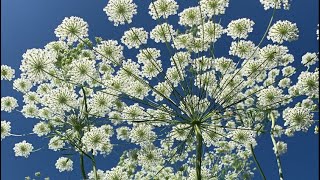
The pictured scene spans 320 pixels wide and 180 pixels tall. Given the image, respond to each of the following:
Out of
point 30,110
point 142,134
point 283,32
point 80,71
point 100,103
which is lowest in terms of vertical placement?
point 142,134

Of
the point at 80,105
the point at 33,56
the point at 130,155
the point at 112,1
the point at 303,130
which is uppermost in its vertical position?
the point at 112,1

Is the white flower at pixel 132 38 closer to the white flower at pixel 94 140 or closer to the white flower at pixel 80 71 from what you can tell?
the white flower at pixel 80 71

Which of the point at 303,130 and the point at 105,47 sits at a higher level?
the point at 105,47

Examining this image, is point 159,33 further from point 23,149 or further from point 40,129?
point 23,149

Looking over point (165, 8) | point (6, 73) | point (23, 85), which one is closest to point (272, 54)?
point (165, 8)

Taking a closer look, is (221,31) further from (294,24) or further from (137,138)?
(137,138)

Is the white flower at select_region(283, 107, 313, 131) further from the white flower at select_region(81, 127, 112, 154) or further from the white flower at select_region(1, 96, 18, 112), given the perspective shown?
the white flower at select_region(1, 96, 18, 112)

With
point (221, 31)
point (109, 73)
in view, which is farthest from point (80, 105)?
point (221, 31)
